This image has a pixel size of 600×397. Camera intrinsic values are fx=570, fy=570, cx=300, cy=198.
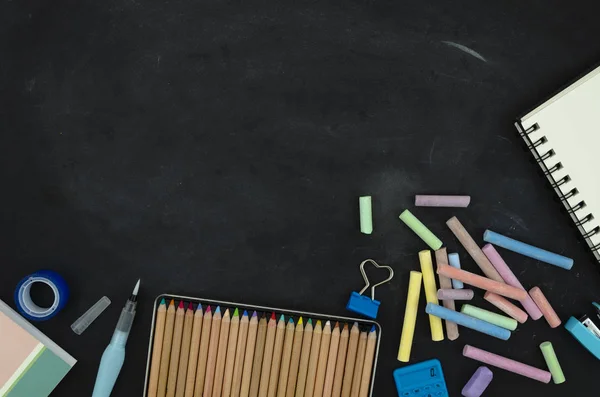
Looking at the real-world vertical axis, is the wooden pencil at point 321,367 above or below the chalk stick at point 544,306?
below

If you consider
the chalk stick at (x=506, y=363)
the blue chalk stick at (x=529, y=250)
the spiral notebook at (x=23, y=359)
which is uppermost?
the blue chalk stick at (x=529, y=250)

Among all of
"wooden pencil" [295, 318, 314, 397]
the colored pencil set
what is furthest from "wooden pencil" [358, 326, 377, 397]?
"wooden pencil" [295, 318, 314, 397]

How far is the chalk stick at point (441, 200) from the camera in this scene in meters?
1.03

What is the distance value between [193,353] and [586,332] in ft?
2.35

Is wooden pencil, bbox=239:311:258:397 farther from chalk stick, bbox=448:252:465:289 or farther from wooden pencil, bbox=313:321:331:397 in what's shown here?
chalk stick, bbox=448:252:465:289

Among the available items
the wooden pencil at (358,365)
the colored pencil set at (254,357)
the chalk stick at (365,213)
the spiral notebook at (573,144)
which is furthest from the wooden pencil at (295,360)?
the spiral notebook at (573,144)

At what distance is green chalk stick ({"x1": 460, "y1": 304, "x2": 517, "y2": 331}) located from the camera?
104 cm

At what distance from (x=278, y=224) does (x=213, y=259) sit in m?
0.14

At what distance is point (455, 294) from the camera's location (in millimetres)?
1028

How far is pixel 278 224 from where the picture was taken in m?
1.04

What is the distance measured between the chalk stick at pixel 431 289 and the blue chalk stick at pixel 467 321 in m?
0.02

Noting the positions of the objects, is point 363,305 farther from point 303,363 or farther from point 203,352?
point 203,352

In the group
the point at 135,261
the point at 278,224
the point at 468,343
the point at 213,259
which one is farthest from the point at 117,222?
the point at 468,343

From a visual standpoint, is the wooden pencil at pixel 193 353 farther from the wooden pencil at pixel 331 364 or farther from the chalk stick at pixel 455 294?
the chalk stick at pixel 455 294
